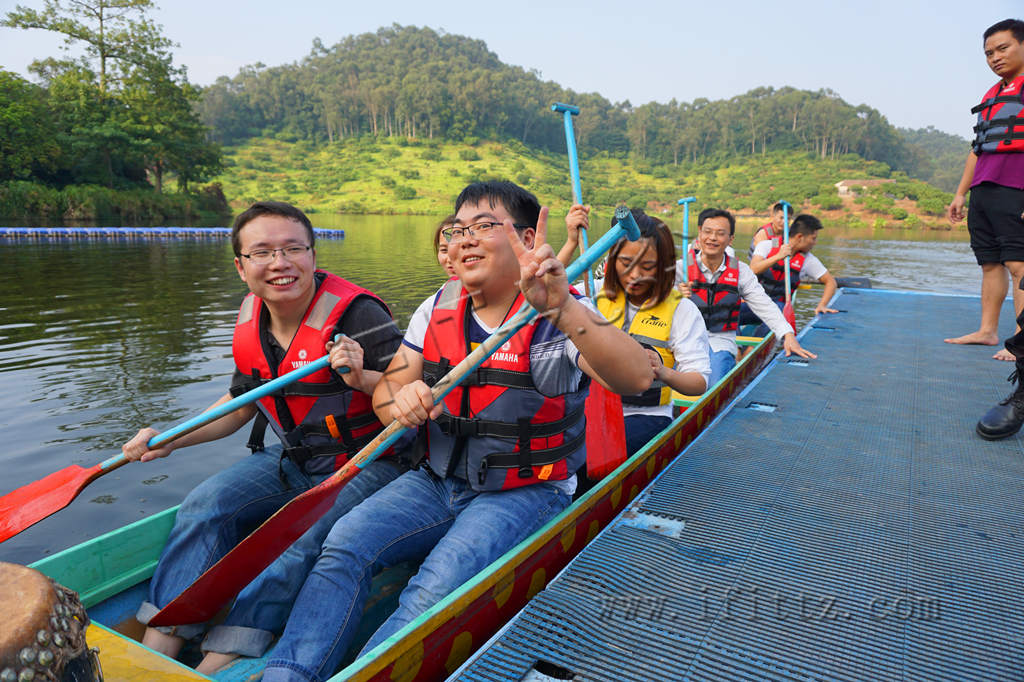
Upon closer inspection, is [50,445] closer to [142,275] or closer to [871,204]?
[142,275]

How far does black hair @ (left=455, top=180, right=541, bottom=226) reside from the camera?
2.19 metres

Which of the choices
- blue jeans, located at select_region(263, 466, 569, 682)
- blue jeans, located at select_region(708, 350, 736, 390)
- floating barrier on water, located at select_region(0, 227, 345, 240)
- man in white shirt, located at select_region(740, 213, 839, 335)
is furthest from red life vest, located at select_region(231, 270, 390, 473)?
floating barrier on water, located at select_region(0, 227, 345, 240)

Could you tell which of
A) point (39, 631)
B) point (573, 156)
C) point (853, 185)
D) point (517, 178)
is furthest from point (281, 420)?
point (853, 185)

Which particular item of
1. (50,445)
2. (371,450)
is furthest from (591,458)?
(50,445)

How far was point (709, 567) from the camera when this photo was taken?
230 cm

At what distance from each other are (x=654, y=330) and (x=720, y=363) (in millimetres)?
1955

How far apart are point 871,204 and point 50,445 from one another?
64293 millimetres

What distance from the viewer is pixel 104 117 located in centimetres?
3394

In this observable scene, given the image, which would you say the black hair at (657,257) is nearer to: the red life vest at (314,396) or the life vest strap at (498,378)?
the life vest strap at (498,378)

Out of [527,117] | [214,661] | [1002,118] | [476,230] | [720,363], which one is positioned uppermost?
[527,117]

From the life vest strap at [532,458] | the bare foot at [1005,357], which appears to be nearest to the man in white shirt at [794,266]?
the bare foot at [1005,357]

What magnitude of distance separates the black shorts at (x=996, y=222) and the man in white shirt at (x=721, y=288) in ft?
5.15

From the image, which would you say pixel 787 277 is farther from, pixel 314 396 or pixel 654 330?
pixel 314 396

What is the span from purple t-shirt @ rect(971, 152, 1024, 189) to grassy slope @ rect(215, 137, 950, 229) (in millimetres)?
45156
